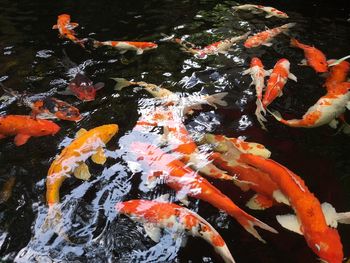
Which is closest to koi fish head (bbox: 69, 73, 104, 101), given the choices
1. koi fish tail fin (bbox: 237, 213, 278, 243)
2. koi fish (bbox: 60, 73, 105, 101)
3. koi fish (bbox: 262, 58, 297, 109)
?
koi fish (bbox: 60, 73, 105, 101)

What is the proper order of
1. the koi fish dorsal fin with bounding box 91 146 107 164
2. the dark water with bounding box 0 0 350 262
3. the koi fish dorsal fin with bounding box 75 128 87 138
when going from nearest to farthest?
1. the dark water with bounding box 0 0 350 262
2. the koi fish dorsal fin with bounding box 91 146 107 164
3. the koi fish dorsal fin with bounding box 75 128 87 138

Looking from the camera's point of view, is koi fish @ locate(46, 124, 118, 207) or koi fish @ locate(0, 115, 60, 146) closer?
koi fish @ locate(46, 124, 118, 207)

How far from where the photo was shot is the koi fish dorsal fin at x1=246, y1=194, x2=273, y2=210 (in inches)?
136

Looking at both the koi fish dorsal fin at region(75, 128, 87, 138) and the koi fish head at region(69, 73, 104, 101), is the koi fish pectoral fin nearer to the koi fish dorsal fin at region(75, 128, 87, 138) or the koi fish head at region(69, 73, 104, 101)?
the koi fish dorsal fin at region(75, 128, 87, 138)

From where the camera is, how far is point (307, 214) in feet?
10.1

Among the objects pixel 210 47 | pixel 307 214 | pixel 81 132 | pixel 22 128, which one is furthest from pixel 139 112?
pixel 307 214

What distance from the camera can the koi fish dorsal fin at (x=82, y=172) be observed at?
382 cm

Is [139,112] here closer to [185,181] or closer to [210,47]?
[185,181]

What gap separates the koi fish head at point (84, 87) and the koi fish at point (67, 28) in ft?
4.68

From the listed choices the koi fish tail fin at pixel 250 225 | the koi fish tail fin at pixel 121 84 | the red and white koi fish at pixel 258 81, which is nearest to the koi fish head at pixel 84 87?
the koi fish tail fin at pixel 121 84

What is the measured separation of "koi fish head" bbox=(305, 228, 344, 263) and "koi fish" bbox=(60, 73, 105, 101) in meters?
3.21

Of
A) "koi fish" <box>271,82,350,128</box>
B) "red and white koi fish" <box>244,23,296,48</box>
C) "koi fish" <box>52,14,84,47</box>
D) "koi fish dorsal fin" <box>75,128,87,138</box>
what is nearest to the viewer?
"koi fish dorsal fin" <box>75,128,87,138</box>

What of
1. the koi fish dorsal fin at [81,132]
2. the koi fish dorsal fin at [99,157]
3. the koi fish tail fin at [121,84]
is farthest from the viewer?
the koi fish tail fin at [121,84]

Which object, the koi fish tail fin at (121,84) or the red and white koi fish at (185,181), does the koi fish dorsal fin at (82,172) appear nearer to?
the red and white koi fish at (185,181)
